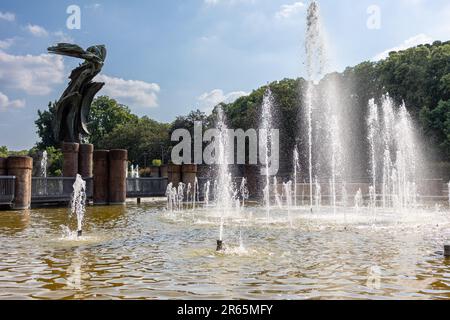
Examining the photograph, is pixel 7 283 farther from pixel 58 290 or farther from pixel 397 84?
pixel 397 84

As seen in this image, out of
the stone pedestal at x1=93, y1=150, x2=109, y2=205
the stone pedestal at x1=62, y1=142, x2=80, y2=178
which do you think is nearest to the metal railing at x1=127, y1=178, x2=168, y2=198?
the stone pedestal at x1=93, y1=150, x2=109, y2=205

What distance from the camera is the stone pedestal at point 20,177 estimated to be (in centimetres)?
1828

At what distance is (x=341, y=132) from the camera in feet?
139

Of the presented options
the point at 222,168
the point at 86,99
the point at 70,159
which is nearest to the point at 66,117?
the point at 86,99

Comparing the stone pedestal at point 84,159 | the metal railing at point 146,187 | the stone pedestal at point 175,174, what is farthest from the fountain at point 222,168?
the stone pedestal at point 84,159

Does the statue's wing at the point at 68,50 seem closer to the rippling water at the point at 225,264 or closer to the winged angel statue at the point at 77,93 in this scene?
the winged angel statue at the point at 77,93

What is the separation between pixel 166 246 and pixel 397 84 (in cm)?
3815

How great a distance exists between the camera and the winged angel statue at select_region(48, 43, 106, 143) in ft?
74.0

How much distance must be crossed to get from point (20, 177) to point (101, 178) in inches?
171

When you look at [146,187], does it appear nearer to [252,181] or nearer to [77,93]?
[77,93]

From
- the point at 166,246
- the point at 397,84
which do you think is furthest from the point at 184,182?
the point at 397,84

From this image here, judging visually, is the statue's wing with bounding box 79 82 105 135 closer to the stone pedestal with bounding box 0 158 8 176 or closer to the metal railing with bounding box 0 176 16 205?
the stone pedestal with bounding box 0 158 8 176

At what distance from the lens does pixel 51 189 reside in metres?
20.8
